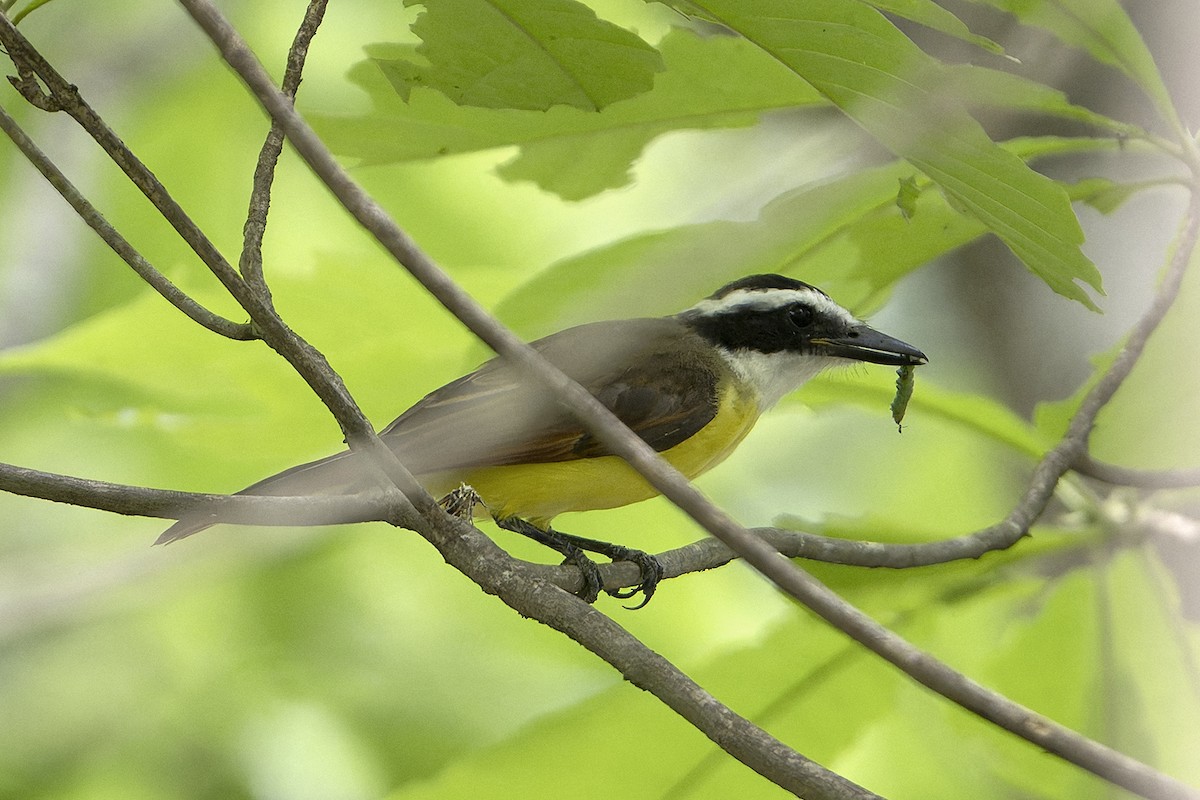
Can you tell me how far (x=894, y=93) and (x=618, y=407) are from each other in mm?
634

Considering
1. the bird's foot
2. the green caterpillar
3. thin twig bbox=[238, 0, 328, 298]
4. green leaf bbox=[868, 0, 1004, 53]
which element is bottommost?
the green caterpillar

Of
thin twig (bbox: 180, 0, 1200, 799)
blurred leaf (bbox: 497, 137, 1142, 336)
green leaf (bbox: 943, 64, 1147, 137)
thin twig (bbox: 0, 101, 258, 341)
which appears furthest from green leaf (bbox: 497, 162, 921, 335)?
thin twig (bbox: 180, 0, 1200, 799)

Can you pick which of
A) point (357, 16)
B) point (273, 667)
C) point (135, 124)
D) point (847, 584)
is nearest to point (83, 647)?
point (273, 667)

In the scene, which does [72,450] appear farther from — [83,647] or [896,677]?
[896,677]

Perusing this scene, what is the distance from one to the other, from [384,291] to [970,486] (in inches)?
26.6

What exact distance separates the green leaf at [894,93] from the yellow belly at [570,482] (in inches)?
21.0

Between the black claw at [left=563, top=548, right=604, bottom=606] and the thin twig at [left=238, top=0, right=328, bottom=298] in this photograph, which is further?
the black claw at [left=563, top=548, right=604, bottom=606]

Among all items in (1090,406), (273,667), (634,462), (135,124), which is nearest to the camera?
(634,462)

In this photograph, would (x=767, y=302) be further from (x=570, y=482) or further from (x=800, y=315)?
(x=570, y=482)

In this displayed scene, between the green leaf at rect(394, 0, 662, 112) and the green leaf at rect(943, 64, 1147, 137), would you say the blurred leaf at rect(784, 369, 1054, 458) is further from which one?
the green leaf at rect(394, 0, 662, 112)

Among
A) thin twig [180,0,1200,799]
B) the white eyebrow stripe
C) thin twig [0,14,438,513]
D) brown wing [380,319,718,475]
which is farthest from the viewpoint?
the white eyebrow stripe

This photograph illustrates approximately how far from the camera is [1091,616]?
44.8 inches

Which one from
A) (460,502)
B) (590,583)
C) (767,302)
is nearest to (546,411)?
(590,583)

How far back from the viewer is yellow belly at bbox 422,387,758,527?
3.99 ft
